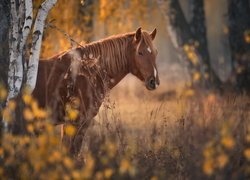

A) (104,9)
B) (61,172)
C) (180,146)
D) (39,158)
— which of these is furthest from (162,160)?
(104,9)

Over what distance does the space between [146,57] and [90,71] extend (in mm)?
819

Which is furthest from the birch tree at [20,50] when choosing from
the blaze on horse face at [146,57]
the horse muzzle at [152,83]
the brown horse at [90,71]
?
the horse muzzle at [152,83]

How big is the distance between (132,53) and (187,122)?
2.04 m

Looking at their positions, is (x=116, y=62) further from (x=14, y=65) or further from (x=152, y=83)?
(x=14, y=65)

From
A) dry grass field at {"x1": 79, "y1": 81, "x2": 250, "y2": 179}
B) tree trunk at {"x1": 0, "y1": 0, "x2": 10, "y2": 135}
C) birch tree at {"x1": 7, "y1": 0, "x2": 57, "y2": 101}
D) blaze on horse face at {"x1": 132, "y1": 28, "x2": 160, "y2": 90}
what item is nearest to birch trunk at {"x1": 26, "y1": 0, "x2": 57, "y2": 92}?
birch tree at {"x1": 7, "y1": 0, "x2": 57, "y2": 101}

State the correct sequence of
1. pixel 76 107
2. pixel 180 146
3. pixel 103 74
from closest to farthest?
pixel 180 146, pixel 76 107, pixel 103 74

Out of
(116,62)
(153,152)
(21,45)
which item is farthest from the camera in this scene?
(116,62)

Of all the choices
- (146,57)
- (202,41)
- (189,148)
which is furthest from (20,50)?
(202,41)

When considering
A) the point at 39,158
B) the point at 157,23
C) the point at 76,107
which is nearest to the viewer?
the point at 39,158

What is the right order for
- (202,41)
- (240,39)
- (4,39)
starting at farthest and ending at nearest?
(202,41) → (240,39) → (4,39)

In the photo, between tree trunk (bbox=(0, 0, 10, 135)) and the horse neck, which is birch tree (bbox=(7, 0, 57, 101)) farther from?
the horse neck

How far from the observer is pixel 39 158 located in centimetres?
512

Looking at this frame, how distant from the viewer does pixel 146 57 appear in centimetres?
845

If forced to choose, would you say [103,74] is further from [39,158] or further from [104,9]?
[104,9]
